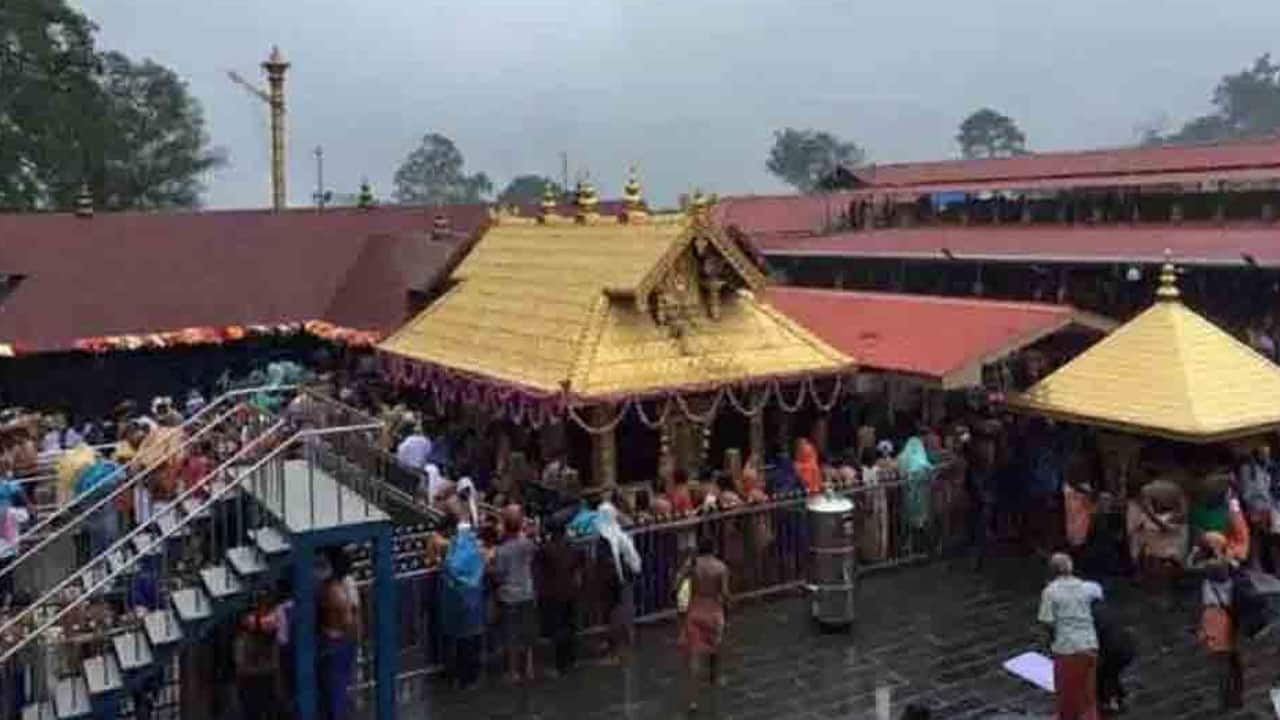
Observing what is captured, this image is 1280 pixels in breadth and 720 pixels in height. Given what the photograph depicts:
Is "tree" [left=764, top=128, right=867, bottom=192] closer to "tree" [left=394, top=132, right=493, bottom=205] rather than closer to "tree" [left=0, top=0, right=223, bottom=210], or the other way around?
"tree" [left=394, top=132, right=493, bottom=205]

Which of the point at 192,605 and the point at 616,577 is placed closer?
the point at 192,605

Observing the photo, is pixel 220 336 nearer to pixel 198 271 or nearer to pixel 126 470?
pixel 198 271

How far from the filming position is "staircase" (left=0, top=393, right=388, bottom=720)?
33.6ft

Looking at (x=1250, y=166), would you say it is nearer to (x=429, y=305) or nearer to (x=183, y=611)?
(x=429, y=305)

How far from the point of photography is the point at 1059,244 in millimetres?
25344

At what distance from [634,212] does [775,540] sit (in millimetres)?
5646

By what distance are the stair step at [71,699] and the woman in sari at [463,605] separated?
10.5 feet

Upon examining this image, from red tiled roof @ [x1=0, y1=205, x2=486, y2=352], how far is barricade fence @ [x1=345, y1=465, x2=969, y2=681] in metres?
11.4

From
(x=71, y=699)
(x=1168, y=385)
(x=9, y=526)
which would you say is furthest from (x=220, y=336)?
(x=1168, y=385)

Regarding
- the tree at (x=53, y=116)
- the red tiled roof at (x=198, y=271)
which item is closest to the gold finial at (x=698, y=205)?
the red tiled roof at (x=198, y=271)

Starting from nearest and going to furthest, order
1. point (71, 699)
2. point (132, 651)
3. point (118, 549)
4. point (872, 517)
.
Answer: point (71, 699) < point (132, 651) < point (118, 549) < point (872, 517)

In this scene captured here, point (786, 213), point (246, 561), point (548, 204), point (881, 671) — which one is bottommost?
point (881, 671)

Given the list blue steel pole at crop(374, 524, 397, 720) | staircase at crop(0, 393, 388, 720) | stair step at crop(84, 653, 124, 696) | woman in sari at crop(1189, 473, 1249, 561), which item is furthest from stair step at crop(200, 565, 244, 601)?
woman in sari at crop(1189, 473, 1249, 561)

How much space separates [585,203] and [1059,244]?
10.3 meters
